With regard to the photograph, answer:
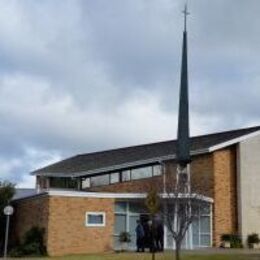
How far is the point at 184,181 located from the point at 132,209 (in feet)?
10.1

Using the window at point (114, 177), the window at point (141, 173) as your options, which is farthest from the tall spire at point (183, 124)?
the window at point (114, 177)

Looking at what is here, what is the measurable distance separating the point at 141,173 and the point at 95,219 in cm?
775

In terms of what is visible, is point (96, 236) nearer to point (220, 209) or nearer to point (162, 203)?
point (162, 203)

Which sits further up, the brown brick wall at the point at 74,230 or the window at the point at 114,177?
the window at the point at 114,177

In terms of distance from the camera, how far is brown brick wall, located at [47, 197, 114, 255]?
36.8 metres

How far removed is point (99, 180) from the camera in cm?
4791

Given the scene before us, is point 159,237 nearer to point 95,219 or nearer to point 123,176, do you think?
point 95,219

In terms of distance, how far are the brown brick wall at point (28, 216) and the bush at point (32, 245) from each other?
1.39 feet

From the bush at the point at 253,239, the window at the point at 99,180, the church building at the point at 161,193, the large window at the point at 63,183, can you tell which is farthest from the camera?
the large window at the point at 63,183

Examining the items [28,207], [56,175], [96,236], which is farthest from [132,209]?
[56,175]

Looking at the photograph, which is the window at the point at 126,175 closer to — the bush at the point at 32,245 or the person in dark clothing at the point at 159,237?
the bush at the point at 32,245

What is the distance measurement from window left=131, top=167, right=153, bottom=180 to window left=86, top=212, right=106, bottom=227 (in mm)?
6781

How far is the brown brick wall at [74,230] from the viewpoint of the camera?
36.8 metres

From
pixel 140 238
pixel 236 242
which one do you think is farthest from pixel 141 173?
pixel 140 238
